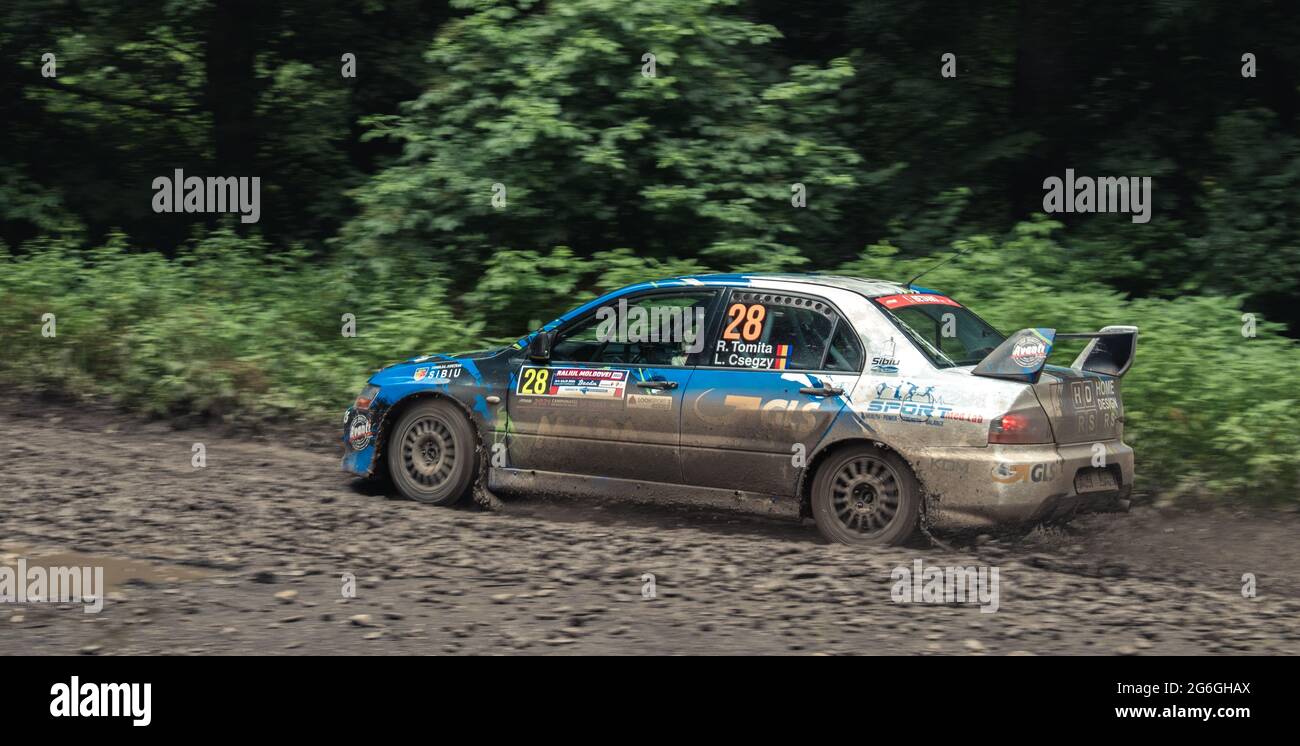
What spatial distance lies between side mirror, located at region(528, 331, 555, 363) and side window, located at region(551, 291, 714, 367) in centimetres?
6

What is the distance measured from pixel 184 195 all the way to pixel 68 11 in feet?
8.96

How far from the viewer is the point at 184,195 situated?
1933 centimetres

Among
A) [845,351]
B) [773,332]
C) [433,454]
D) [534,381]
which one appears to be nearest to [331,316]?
[433,454]

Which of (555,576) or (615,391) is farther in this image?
(615,391)

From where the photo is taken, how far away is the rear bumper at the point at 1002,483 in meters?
7.71

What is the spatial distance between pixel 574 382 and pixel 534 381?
304mm

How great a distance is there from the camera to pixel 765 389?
8.36 metres

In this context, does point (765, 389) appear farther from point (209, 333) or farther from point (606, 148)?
point (209, 333)

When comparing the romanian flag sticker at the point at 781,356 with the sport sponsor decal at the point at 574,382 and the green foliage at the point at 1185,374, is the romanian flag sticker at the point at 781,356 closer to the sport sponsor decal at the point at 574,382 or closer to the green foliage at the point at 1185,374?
the sport sponsor decal at the point at 574,382

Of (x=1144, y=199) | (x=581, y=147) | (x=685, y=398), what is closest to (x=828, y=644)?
(x=685, y=398)

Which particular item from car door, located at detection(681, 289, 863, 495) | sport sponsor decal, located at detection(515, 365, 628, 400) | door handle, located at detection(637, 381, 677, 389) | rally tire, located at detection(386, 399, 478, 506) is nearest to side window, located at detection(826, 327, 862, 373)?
car door, located at detection(681, 289, 863, 495)

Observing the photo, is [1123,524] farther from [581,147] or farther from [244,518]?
[581,147]

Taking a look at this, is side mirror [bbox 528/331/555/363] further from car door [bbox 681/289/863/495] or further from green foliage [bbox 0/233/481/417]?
green foliage [bbox 0/233/481/417]

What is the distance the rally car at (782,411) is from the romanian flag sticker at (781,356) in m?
0.01
